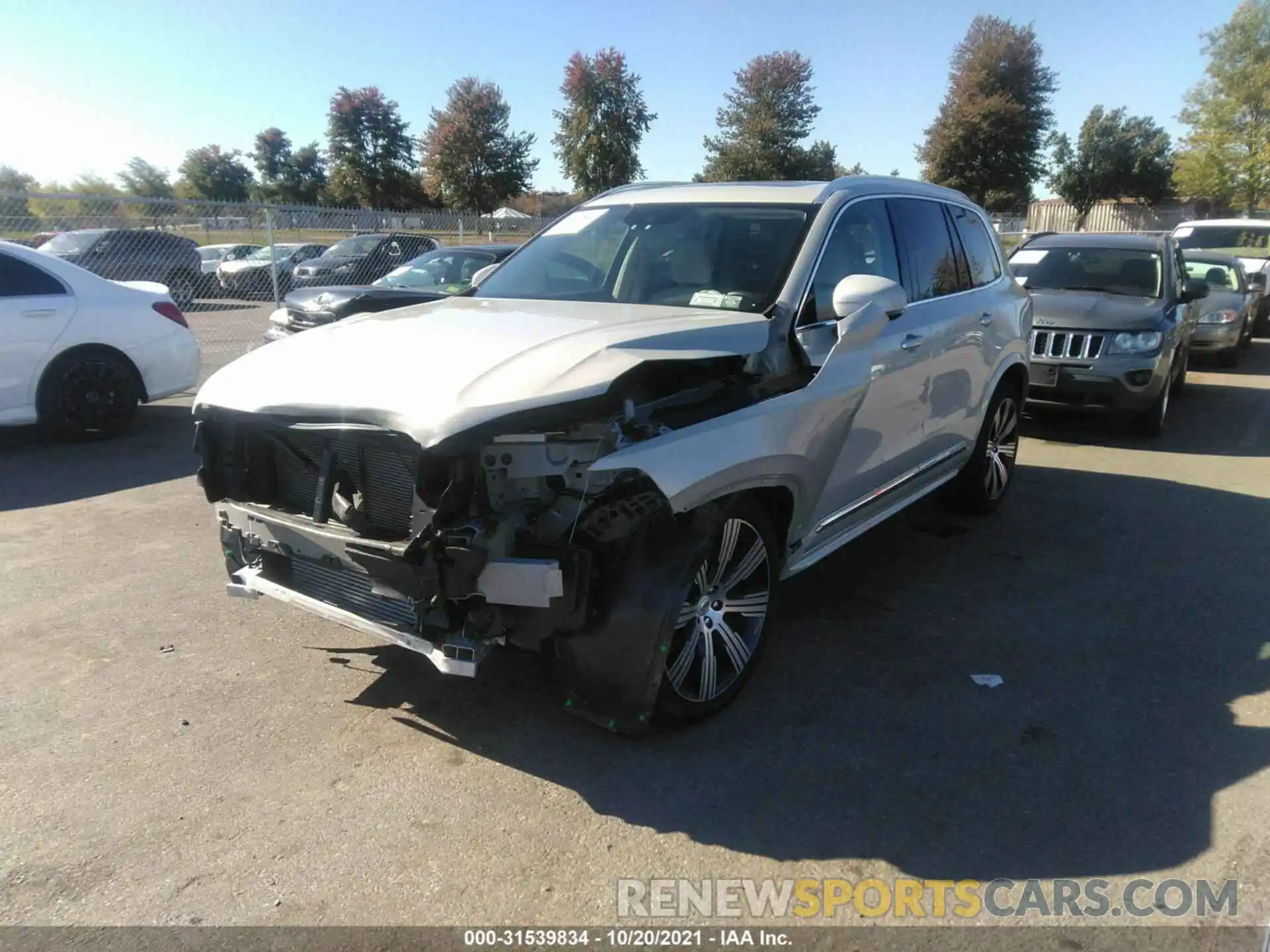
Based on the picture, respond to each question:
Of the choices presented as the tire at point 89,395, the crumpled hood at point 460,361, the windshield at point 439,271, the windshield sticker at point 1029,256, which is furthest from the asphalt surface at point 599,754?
the windshield at point 439,271

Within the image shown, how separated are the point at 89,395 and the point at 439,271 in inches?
180

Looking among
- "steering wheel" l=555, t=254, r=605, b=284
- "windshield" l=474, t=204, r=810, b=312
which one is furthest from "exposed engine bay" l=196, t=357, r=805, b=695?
"steering wheel" l=555, t=254, r=605, b=284

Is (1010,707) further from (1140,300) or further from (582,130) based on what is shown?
(582,130)

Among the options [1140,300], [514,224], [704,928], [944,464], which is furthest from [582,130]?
[704,928]

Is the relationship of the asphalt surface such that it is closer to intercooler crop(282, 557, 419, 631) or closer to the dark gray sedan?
intercooler crop(282, 557, 419, 631)

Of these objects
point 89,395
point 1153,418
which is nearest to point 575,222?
point 89,395

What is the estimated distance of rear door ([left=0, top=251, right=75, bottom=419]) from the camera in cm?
→ 703

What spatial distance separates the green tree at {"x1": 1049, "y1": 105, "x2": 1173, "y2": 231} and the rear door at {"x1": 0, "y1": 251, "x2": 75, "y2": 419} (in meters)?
52.4

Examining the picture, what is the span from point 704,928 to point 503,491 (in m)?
1.46

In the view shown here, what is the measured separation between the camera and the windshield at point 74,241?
1262cm

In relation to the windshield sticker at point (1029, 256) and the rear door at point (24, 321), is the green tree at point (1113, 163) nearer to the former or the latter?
the windshield sticker at point (1029, 256)

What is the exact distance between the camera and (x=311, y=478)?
3.36 meters

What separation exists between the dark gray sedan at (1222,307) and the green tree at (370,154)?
140ft

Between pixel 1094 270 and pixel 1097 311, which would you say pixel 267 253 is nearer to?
pixel 1094 270
